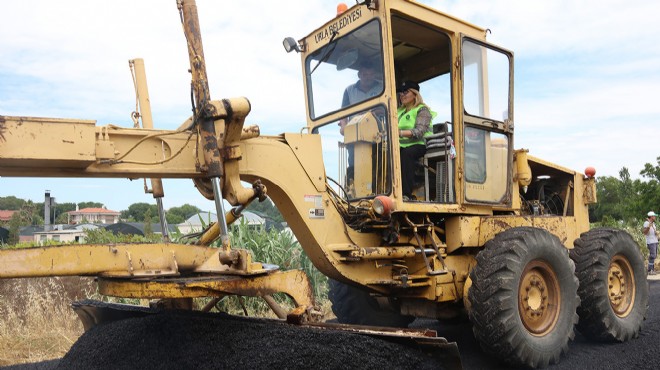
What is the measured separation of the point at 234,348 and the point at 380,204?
165 cm

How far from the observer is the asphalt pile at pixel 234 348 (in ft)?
11.2

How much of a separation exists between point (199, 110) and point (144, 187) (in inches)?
40.4

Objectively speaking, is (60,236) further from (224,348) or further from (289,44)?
(224,348)

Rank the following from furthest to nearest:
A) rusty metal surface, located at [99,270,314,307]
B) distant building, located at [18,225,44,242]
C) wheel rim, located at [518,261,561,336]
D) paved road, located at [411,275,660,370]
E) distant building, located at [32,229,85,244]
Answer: distant building, located at [18,225,44,242] < distant building, located at [32,229,85,244] < wheel rim, located at [518,261,561,336] < paved road, located at [411,275,660,370] < rusty metal surface, located at [99,270,314,307]

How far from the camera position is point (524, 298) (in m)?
4.90

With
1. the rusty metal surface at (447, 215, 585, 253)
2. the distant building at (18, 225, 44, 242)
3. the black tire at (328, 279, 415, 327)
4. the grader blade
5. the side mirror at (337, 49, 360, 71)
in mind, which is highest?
the side mirror at (337, 49, 360, 71)

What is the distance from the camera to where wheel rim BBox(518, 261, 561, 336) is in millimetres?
4899

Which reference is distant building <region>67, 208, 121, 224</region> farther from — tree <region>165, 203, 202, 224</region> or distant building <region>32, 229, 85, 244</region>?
tree <region>165, 203, 202, 224</region>

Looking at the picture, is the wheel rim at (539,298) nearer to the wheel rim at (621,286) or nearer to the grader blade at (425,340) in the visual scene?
the wheel rim at (621,286)

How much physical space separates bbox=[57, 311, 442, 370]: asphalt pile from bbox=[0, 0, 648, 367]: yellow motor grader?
0.76ft

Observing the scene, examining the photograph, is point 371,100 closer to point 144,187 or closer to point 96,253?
point 144,187

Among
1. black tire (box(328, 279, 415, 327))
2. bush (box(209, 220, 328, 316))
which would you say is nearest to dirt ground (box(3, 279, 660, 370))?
black tire (box(328, 279, 415, 327))

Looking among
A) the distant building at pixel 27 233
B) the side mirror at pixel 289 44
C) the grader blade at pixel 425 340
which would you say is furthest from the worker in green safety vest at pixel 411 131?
the distant building at pixel 27 233

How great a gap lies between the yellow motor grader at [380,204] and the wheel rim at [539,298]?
2 centimetres
